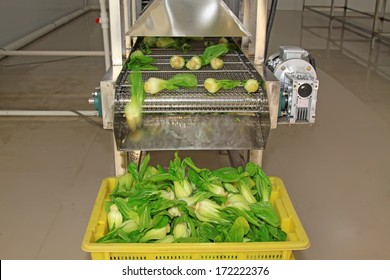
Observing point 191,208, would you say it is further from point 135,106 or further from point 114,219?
point 135,106

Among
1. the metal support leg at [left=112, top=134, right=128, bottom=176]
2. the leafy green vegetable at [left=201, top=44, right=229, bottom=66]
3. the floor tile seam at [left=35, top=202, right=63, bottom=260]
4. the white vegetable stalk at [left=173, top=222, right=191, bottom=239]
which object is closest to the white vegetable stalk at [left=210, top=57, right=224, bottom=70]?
the leafy green vegetable at [left=201, top=44, right=229, bottom=66]

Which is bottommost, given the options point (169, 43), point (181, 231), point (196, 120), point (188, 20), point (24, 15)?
point (24, 15)

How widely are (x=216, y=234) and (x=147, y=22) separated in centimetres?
66

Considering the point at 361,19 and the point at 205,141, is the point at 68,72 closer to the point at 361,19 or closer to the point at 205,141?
the point at 205,141

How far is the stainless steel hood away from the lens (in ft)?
4.38

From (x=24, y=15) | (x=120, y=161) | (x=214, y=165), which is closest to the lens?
(x=120, y=161)

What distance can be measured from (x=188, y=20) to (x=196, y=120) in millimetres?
304

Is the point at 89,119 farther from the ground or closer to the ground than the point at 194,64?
closer to the ground

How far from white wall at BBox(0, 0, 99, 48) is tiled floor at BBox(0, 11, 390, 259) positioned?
2.67 feet

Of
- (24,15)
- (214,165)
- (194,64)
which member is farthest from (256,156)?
(24,15)

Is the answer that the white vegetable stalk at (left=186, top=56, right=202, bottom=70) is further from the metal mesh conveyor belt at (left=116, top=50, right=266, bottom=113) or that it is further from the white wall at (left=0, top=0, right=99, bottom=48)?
the white wall at (left=0, top=0, right=99, bottom=48)

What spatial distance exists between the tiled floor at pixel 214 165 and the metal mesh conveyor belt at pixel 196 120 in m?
0.63

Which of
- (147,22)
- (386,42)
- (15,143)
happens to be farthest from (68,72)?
(386,42)

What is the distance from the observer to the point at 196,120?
51.7 inches
